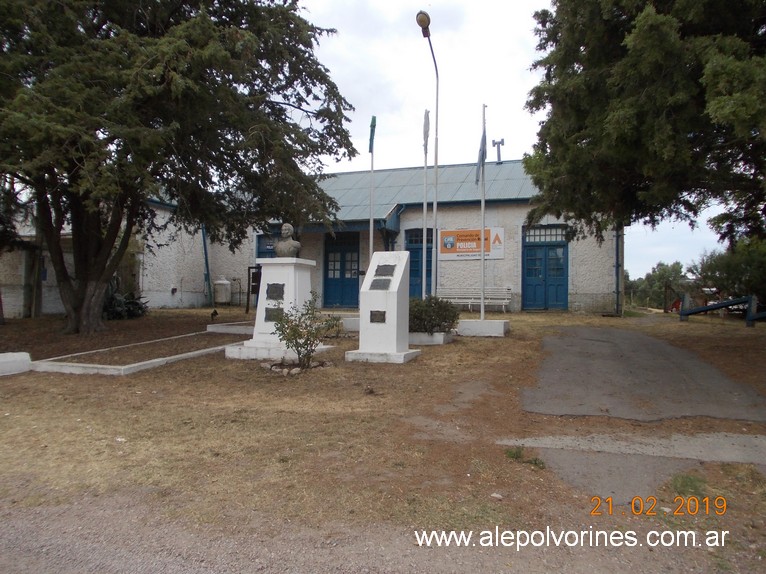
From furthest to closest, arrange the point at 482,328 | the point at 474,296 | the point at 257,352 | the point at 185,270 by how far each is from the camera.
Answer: the point at 185,270
the point at 474,296
the point at 482,328
the point at 257,352

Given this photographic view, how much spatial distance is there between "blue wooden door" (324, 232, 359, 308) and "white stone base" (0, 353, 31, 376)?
551 inches

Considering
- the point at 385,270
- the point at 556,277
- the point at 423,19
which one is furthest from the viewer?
the point at 556,277

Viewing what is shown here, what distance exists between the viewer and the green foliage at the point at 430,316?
37.5 ft

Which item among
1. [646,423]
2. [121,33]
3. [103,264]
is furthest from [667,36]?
[103,264]

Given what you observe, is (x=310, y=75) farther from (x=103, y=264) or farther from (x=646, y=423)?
(x=646, y=423)

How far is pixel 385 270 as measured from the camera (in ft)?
34.2

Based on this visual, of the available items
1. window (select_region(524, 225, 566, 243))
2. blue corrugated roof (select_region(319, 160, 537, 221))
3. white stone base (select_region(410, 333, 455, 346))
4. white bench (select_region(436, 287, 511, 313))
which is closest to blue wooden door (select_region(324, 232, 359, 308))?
blue corrugated roof (select_region(319, 160, 537, 221))

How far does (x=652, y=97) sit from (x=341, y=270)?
16.9 metres

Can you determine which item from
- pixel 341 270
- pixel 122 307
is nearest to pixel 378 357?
pixel 122 307

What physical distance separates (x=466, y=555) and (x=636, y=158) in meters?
6.43

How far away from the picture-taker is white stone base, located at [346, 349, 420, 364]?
31.3ft

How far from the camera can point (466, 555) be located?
11.1 feet

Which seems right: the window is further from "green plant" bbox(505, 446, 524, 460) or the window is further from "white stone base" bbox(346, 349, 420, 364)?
"green plant" bbox(505, 446, 524, 460)

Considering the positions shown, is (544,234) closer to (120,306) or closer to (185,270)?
(120,306)
